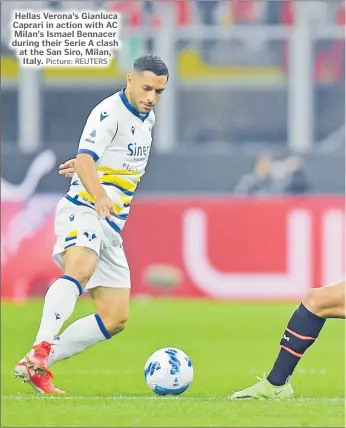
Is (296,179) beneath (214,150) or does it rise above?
beneath

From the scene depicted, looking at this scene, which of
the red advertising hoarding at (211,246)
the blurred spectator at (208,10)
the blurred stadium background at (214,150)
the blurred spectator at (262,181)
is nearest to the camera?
the red advertising hoarding at (211,246)

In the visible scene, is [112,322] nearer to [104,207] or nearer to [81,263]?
[81,263]

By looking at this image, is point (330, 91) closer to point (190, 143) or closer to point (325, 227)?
point (190, 143)

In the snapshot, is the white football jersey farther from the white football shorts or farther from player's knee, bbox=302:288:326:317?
player's knee, bbox=302:288:326:317

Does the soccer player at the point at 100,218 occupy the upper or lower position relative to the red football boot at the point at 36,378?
upper

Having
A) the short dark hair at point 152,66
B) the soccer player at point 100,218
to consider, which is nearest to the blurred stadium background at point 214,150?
the soccer player at point 100,218

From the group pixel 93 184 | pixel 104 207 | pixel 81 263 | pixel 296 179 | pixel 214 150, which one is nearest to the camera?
pixel 104 207

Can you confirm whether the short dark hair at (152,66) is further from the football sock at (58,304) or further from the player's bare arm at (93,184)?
the football sock at (58,304)

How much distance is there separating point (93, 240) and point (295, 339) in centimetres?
135

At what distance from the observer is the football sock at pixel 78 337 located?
Answer: 25.0 feet

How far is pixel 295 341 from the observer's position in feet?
22.7

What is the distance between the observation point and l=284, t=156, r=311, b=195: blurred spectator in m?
17.7
